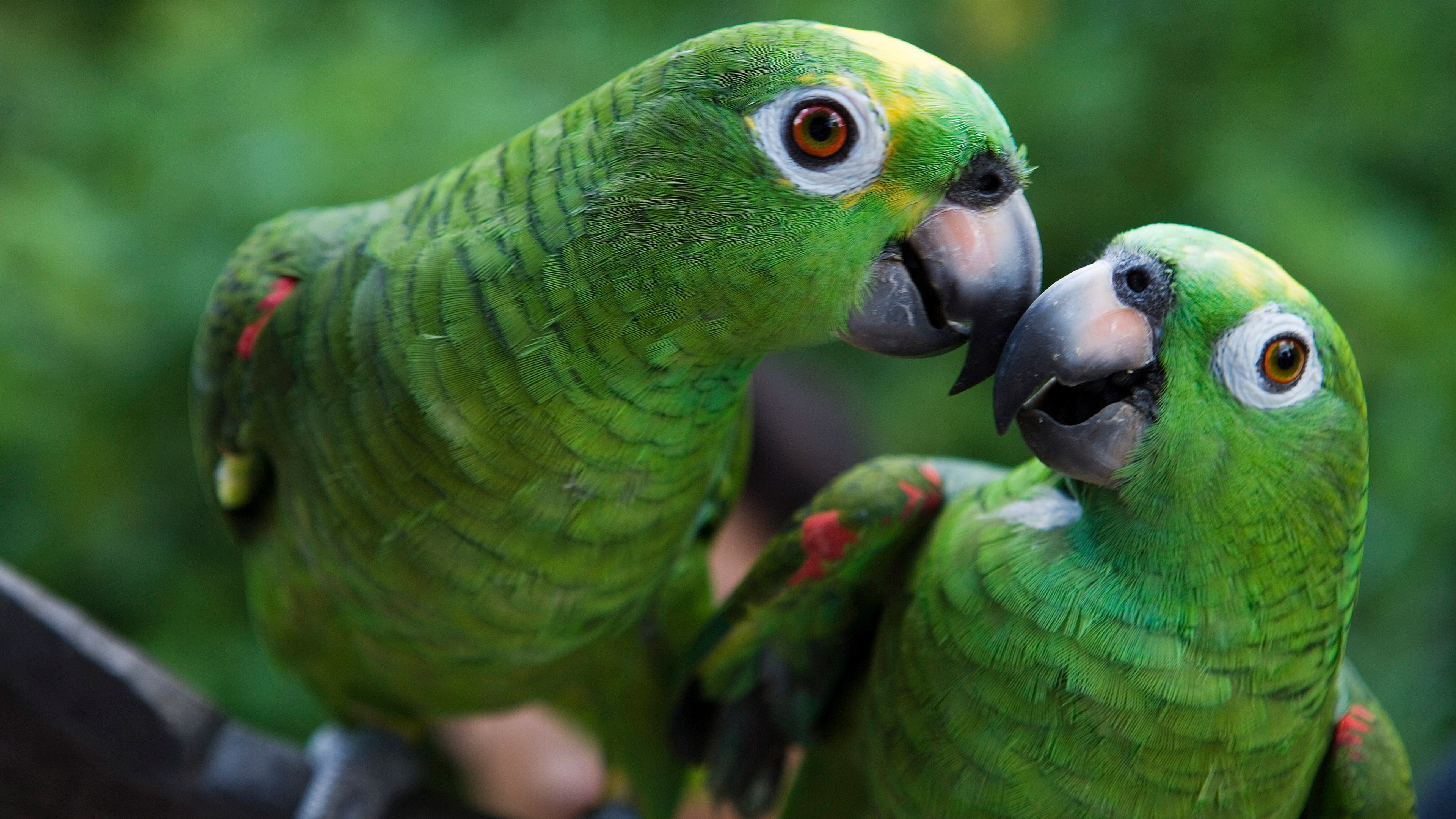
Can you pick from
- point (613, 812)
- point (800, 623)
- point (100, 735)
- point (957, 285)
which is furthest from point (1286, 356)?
point (100, 735)

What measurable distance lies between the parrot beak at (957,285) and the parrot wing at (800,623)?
0.22 meters

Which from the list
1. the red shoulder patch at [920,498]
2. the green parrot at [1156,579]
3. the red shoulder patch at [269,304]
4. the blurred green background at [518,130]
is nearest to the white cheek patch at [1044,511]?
the green parrot at [1156,579]

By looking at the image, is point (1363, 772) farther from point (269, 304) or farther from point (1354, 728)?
point (269, 304)

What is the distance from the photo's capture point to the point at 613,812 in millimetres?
1577

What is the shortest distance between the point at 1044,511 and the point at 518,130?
1605 mm

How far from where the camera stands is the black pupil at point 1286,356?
82 cm

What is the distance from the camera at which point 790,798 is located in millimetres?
1352

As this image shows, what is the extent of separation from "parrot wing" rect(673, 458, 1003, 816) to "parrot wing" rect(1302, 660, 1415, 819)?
398 mm

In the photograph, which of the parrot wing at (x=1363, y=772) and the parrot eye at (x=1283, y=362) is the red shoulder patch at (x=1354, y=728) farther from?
the parrot eye at (x=1283, y=362)

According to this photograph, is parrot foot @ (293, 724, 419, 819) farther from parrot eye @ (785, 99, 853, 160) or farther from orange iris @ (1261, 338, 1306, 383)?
orange iris @ (1261, 338, 1306, 383)

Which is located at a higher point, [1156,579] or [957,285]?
[957,285]

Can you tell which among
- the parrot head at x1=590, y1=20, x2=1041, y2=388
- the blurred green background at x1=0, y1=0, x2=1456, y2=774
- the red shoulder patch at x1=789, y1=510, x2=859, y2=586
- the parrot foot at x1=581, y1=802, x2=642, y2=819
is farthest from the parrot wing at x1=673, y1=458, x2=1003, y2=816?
the blurred green background at x1=0, y1=0, x2=1456, y2=774

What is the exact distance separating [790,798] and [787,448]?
881mm

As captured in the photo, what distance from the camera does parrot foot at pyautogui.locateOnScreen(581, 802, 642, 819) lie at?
61.9 inches
